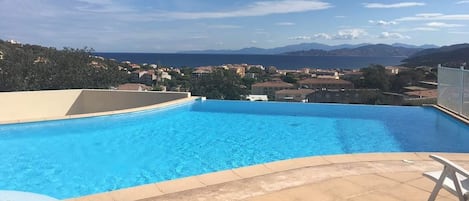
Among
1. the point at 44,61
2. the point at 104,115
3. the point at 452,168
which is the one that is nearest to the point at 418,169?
the point at 452,168

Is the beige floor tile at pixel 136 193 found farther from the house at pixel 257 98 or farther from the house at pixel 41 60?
the house at pixel 41 60

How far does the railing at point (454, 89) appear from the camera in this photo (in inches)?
359

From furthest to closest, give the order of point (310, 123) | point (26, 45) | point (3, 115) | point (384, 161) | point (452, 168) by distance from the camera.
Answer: point (26, 45), point (3, 115), point (310, 123), point (384, 161), point (452, 168)

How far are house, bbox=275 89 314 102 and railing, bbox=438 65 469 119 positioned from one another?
4.51 meters

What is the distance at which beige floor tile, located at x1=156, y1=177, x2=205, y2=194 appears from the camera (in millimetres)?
3658

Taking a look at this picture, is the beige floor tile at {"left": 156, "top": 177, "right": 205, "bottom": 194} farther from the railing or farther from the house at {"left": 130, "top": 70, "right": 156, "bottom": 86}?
the house at {"left": 130, "top": 70, "right": 156, "bottom": 86}

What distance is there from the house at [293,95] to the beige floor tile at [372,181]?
10.2 m

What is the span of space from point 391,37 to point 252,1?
13.1 meters

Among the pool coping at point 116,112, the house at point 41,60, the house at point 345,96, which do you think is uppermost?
the house at point 41,60

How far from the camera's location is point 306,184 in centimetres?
373

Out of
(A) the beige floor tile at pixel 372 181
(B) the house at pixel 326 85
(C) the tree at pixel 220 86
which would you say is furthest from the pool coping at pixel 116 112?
(A) the beige floor tile at pixel 372 181

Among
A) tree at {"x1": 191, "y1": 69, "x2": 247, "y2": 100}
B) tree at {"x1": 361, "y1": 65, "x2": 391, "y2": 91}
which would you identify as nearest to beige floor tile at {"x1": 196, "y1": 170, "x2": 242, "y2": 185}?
tree at {"x1": 191, "y1": 69, "x2": 247, "y2": 100}

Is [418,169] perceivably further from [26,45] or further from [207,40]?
[207,40]

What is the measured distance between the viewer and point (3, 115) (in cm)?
1161
